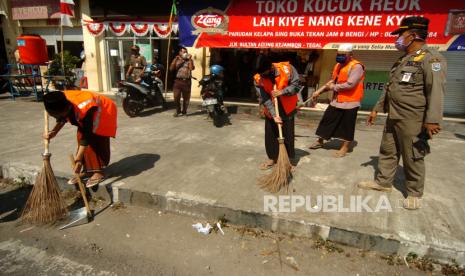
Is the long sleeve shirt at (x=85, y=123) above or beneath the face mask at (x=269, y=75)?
beneath

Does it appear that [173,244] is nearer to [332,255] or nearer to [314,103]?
[332,255]

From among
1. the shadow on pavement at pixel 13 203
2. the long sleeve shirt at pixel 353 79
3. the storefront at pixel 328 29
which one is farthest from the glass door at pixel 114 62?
the long sleeve shirt at pixel 353 79

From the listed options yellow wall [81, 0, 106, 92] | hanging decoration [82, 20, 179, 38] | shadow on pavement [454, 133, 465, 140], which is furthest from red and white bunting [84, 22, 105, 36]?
shadow on pavement [454, 133, 465, 140]

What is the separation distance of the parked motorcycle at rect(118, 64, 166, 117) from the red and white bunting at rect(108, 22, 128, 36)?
6.29ft

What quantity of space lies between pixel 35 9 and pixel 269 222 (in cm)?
1242

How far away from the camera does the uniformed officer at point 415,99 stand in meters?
2.82

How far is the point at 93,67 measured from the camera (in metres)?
10.1

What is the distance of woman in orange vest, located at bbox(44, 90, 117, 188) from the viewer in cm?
303

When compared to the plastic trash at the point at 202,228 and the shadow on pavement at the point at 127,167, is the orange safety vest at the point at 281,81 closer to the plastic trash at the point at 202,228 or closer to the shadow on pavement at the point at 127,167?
the plastic trash at the point at 202,228

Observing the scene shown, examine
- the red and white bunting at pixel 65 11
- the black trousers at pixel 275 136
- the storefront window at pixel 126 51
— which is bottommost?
the black trousers at pixel 275 136

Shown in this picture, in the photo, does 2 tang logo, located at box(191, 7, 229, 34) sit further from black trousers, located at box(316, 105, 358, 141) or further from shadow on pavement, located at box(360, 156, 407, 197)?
shadow on pavement, located at box(360, 156, 407, 197)

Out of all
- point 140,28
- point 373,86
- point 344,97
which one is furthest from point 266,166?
point 140,28

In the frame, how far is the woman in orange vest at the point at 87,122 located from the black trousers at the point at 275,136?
6.50 feet

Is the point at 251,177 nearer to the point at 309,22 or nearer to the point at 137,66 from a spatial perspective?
the point at 309,22
